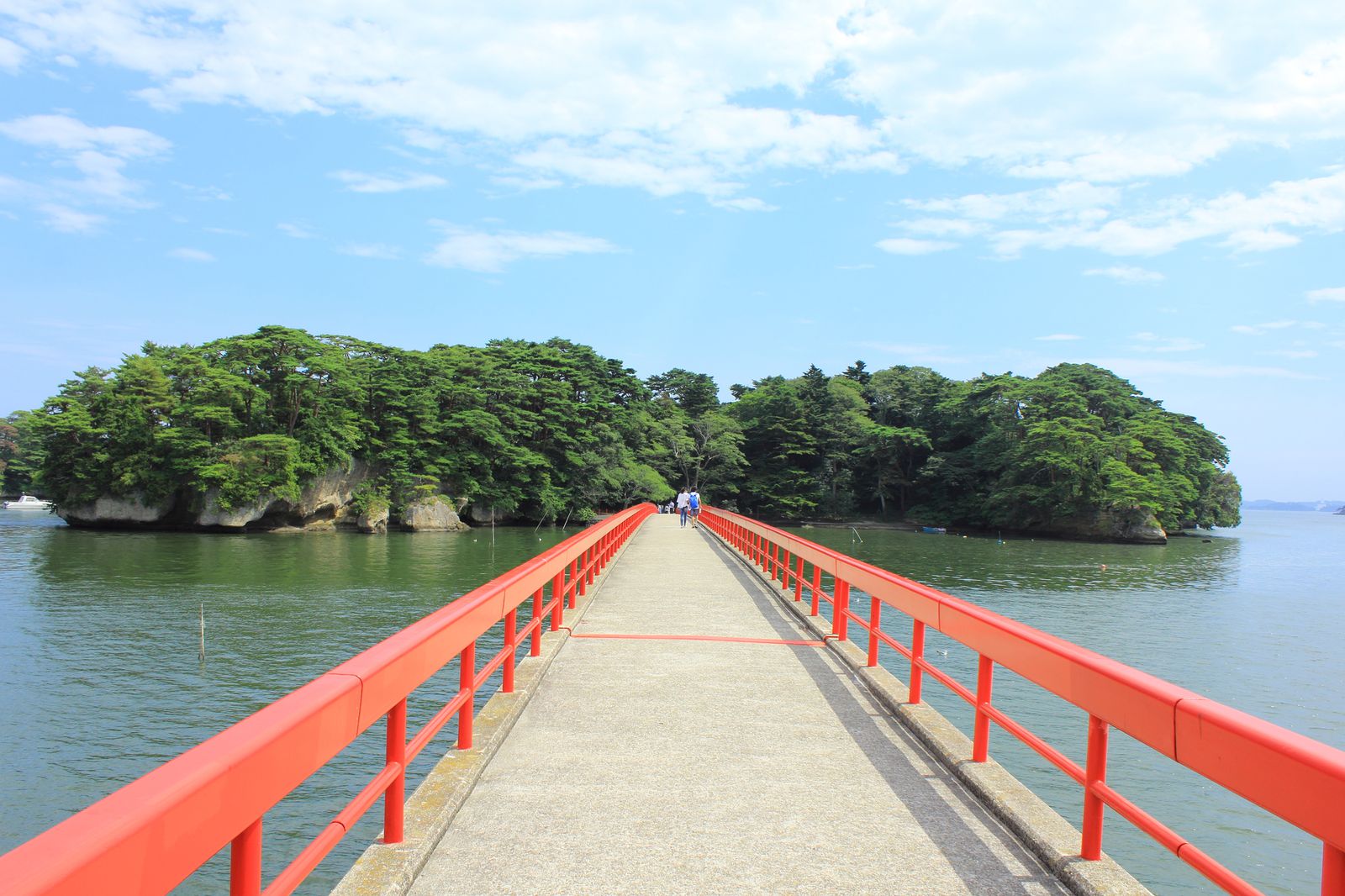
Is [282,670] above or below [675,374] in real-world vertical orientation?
below

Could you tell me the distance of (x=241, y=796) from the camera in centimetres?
203

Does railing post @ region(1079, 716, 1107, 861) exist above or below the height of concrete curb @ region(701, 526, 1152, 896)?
above

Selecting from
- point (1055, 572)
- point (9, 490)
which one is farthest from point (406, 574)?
point (9, 490)

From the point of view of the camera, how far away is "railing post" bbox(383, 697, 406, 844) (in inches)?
131

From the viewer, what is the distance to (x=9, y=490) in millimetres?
96562

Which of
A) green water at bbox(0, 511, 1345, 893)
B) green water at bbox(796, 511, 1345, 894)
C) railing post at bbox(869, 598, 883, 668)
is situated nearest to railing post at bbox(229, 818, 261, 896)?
railing post at bbox(869, 598, 883, 668)

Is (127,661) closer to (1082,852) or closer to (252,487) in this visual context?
(1082,852)

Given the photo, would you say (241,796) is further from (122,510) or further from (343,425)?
(122,510)

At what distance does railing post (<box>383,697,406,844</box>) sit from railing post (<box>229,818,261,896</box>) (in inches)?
38.8

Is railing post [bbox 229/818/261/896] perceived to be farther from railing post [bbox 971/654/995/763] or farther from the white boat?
the white boat

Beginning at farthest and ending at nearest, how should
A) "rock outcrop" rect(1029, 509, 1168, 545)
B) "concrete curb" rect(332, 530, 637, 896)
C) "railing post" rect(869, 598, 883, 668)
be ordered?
"rock outcrop" rect(1029, 509, 1168, 545)
"railing post" rect(869, 598, 883, 668)
"concrete curb" rect(332, 530, 637, 896)

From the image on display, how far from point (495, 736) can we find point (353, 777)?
519 cm

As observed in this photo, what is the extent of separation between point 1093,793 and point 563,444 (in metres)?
55.5

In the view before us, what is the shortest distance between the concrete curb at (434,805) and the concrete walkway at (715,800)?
7cm
